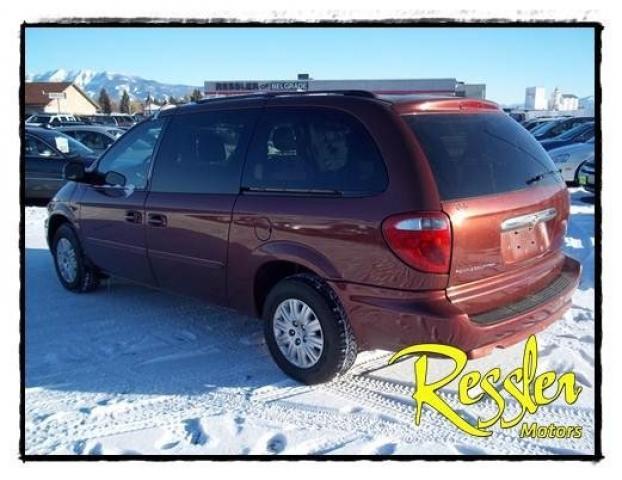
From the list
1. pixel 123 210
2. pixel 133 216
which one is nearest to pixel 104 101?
pixel 123 210

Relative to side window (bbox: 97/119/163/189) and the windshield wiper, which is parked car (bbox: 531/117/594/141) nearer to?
the windshield wiper

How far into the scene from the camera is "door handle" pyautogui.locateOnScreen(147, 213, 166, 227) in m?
4.50

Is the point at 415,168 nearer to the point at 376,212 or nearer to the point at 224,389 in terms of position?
the point at 376,212

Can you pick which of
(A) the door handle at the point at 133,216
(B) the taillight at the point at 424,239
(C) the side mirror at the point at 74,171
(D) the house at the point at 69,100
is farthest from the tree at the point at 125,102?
(B) the taillight at the point at 424,239

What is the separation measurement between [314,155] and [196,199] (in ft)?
3.62

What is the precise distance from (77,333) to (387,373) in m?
2.51

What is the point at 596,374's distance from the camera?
337 cm

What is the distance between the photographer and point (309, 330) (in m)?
3.64

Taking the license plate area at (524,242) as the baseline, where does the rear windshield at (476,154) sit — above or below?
above

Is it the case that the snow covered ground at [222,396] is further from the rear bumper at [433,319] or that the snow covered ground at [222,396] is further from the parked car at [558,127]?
the parked car at [558,127]

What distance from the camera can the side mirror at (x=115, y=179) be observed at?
16.6 ft

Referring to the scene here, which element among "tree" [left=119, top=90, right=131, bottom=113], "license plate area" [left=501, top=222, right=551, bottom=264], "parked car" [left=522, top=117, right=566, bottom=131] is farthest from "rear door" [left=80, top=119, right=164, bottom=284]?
"tree" [left=119, top=90, right=131, bottom=113]

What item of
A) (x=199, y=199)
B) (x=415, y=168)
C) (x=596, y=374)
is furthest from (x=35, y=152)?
(x=596, y=374)

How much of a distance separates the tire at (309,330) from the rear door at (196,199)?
22.6 inches
